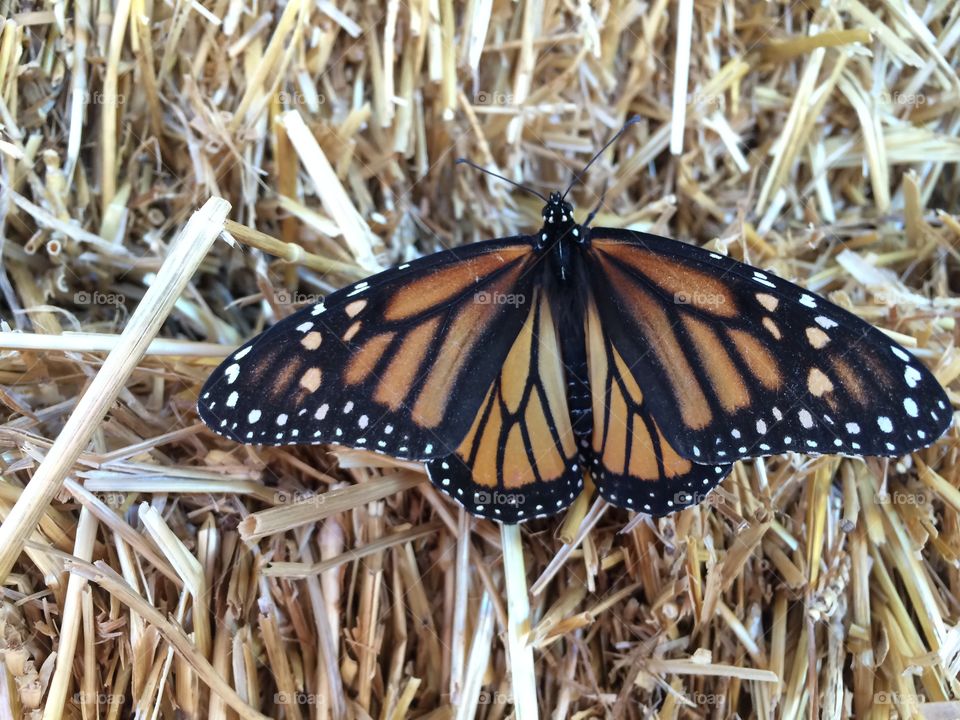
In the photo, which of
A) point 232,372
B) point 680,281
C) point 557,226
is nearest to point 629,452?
point 680,281

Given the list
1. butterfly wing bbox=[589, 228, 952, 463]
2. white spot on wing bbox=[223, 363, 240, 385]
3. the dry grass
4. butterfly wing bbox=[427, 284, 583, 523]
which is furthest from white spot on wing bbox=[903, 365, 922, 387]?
white spot on wing bbox=[223, 363, 240, 385]

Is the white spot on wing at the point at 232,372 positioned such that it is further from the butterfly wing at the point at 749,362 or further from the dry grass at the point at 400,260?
the butterfly wing at the point at 749,362

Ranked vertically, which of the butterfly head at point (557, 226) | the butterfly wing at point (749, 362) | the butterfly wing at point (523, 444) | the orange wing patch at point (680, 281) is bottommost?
the butterfly wing at point (523, 444)

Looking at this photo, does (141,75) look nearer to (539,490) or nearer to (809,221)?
(539,490)

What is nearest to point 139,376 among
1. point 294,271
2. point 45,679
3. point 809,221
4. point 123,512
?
point 123,512

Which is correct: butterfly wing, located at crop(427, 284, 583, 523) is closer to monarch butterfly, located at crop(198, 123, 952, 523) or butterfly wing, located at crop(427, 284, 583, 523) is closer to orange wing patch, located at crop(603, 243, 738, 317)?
monarch butterfly, located at crop(198, 123, 952, 523)

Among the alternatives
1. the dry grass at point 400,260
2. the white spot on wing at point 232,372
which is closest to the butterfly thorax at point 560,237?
the dry grass at point 400,260

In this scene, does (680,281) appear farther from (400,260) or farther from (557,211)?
(400,260)
